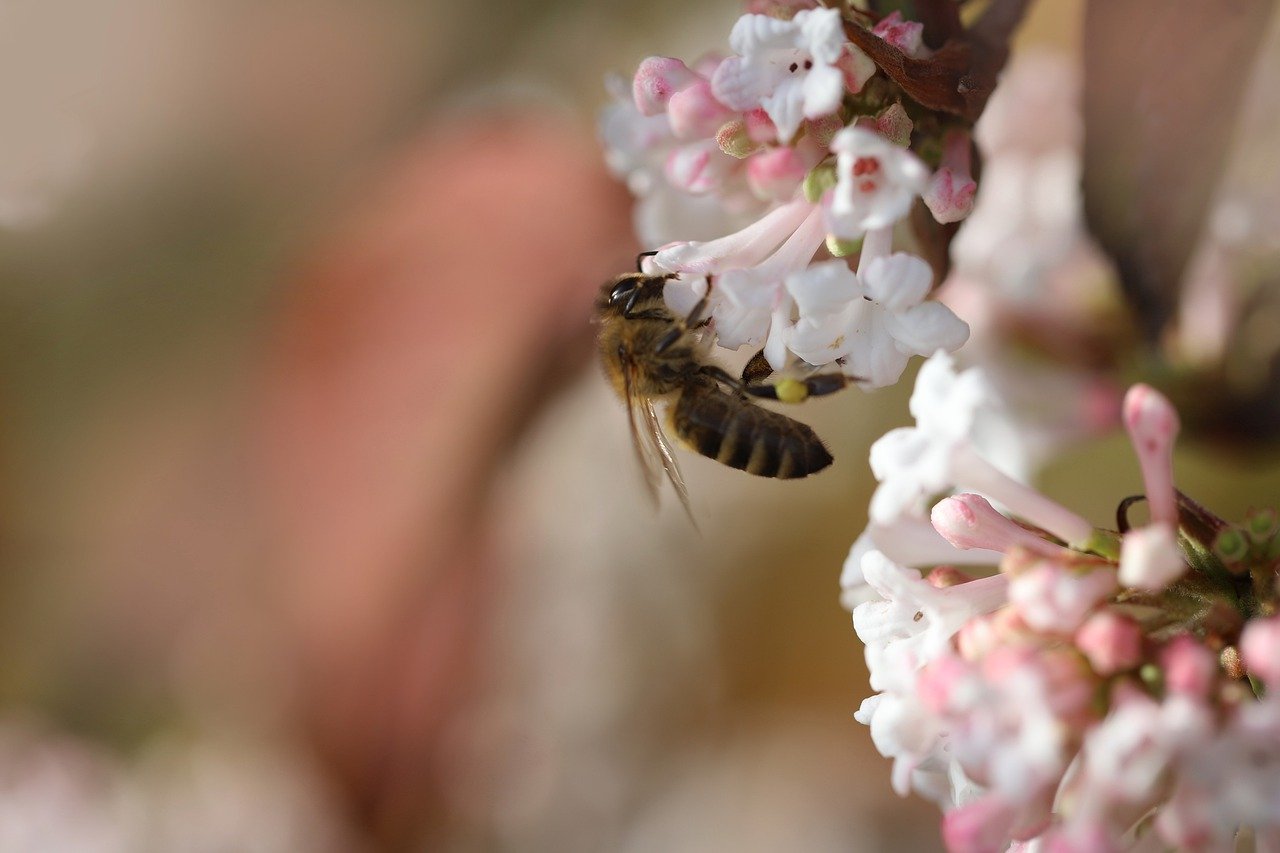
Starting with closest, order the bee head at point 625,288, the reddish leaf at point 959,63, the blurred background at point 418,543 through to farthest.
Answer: the reddish leaf at point 959,63
the bee head at point 625,288
the blurred background at point 418,543

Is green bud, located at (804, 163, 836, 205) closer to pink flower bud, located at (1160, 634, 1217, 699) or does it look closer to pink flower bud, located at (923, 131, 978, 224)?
pink flower bud, located at (923, 131, 978, 224)

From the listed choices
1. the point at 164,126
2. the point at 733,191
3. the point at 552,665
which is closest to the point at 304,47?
the point at 164,126

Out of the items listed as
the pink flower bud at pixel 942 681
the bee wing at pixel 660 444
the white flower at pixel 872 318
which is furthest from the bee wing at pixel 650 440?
the pink flower bud at pixel 942 681

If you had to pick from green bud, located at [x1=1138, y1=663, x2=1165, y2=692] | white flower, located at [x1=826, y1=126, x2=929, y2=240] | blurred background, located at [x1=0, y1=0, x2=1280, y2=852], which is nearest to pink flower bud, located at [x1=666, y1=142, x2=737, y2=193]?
white flower, located at [x1=826, y1=126, x2=929, y2=240]

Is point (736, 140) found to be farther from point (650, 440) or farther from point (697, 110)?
point (650, 440)

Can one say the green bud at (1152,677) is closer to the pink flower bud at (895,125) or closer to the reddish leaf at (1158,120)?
the pink flower bud at (895,125)

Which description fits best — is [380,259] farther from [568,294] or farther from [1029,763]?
[1029,763]
